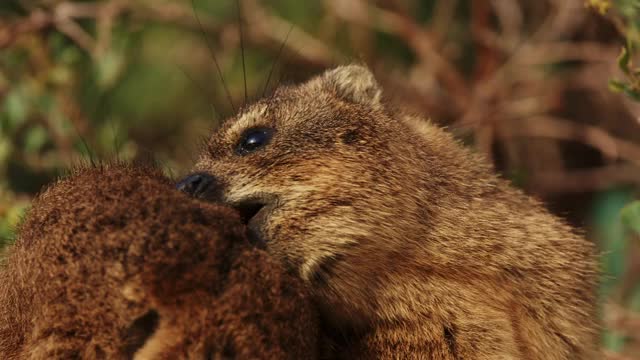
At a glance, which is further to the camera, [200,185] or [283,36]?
[283,36]

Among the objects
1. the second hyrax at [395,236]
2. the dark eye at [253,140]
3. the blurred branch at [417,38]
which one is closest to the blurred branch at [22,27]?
the blurred branch at [417,38]

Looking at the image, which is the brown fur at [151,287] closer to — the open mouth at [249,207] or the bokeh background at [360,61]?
the open mouth at [249,207]

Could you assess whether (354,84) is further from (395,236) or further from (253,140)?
(395,236)

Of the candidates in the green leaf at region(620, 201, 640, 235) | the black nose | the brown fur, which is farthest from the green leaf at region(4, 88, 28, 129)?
the green leaf at region(620, 201, 640, 235)

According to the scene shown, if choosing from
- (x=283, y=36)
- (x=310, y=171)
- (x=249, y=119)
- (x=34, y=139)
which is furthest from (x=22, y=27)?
(x=310, y=171)

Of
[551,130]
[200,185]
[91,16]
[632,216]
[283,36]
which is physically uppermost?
[91,16]

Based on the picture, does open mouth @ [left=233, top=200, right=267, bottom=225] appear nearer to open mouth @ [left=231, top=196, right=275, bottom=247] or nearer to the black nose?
open mouth @ [left=231, top=196, right=275, bottom=247]

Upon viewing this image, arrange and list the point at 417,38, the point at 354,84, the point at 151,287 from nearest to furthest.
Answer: the point at 151,287
the point at 354,84
the point at 417,38
